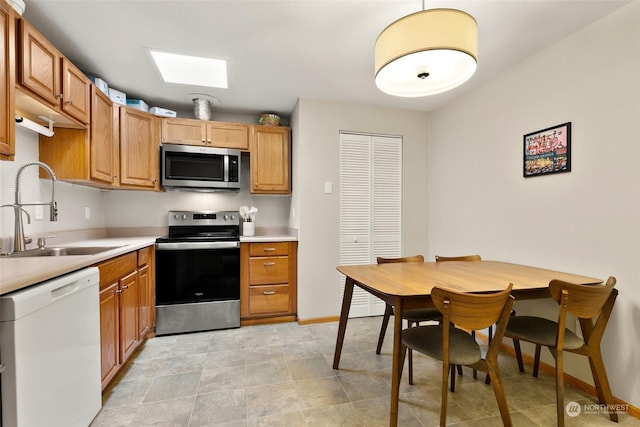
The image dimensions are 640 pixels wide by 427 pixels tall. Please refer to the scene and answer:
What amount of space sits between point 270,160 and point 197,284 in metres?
1.54

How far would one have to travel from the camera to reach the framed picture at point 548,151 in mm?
2049

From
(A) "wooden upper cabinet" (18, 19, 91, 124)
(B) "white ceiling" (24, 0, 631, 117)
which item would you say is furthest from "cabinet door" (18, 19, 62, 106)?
(B) "white ceiling" (24, 0, 631, 117)

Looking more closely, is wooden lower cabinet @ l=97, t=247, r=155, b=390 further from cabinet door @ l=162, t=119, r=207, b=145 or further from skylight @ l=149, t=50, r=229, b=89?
skylight @ l=149, t=50, r=229, b=89

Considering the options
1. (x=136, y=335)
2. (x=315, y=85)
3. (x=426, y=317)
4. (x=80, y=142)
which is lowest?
(x=136, y=335)

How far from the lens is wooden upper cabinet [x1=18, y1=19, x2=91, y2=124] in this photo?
63.6 inches

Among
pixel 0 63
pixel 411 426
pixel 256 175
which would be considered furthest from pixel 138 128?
pixel 411 426

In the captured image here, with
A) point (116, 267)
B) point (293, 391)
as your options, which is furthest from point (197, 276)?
point (293, 391)

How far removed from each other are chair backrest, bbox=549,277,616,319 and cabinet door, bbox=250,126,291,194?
2.58 m

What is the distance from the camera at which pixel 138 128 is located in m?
2.88

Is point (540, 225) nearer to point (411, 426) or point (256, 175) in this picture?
point (411, 426)

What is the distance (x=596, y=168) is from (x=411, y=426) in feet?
6.45

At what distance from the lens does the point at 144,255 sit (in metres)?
2.55

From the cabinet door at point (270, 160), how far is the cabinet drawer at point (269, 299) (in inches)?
43.0

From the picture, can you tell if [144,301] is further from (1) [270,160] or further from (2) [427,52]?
(2) [427,52]
